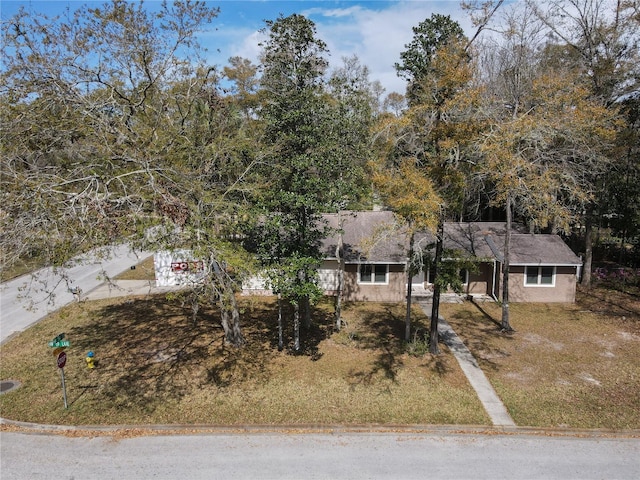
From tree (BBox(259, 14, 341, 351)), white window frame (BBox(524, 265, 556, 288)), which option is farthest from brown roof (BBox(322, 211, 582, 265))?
tree (BBox(259, 14, 341, 351))

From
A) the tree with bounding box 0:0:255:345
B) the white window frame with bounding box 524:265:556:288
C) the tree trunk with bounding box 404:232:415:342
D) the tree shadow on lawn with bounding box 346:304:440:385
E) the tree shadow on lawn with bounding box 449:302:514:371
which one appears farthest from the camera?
the white window frame with bounding box 524:265:556:288

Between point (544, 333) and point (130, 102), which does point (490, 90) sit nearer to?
point (544, 333)

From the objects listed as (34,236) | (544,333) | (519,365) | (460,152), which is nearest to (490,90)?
(460,152)

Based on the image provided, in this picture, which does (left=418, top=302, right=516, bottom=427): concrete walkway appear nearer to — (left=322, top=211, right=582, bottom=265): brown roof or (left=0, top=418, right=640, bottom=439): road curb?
(left=0, top=418, right=640, bottom=439): road curb

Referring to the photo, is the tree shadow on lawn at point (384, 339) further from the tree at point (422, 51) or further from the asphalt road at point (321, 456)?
the tree at point (422, 51)

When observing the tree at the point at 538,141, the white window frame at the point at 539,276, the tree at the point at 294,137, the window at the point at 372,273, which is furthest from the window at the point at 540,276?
the tree at the point at 294,137

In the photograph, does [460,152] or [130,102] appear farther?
[460,152]
